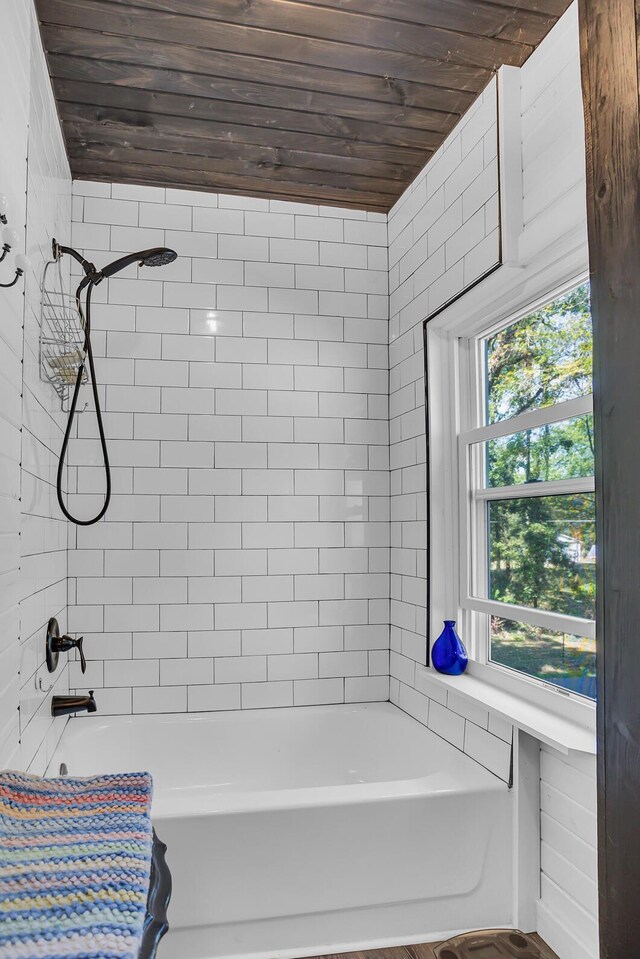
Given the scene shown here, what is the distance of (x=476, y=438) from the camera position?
2.60 metres

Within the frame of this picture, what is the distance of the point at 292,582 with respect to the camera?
3.12 metres

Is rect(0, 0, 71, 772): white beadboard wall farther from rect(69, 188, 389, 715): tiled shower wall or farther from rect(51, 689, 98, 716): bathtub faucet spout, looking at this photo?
rect(69, 188, 389, 715): tiled shower wall

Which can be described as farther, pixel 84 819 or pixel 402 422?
pixel 402 422

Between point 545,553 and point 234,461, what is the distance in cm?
146

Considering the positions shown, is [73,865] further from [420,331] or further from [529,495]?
[420,331]

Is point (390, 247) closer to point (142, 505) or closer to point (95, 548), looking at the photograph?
point (142, 505)

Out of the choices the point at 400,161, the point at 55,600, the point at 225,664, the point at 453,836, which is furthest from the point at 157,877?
the point at 400,161

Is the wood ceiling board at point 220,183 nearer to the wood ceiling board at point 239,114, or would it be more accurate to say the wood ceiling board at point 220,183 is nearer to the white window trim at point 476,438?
the wood ceiling board at point 239,114

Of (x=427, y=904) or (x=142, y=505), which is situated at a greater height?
(x=142, y=505)

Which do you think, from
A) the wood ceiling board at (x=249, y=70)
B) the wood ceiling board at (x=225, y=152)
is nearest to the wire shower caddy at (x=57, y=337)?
the wood ceiling board at (x=225, y=152)

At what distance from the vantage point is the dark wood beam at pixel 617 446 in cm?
89

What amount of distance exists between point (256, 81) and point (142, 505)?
1.70 m

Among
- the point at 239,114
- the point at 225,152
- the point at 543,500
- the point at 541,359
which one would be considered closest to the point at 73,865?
the point at 543,500

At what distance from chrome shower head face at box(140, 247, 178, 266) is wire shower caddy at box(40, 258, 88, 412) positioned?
320 millimetres
